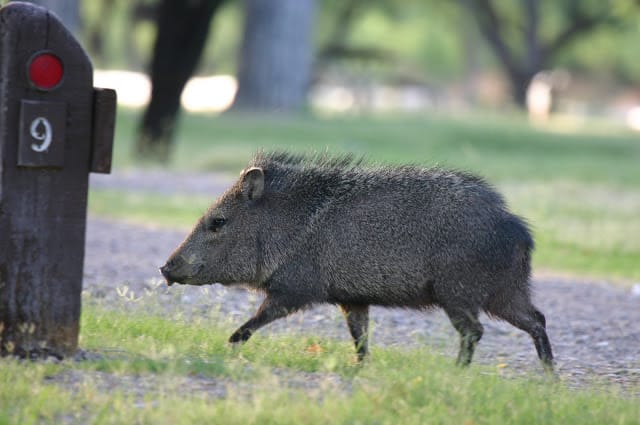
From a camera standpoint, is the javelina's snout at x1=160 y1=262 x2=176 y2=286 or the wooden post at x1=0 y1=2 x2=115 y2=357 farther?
the javelina's snout at x1=160 y1=262 x2=176 y2=286

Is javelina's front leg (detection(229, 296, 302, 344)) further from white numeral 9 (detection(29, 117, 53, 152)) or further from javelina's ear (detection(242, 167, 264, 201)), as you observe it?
white numeral 9 (detection(29, 117, 53, 152))

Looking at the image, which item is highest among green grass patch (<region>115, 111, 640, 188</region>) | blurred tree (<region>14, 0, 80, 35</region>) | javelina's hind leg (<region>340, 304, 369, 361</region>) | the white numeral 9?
blurred tree (<region>14, 0, 80, 35</region>)

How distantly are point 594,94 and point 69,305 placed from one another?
265 ft

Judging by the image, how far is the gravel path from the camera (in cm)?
716

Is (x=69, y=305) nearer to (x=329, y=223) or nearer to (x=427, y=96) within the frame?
(x=329, y=223)

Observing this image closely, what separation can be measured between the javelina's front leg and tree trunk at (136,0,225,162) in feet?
A: 44.2

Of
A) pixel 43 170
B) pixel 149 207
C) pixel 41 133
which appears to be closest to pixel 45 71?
pixel 41 133

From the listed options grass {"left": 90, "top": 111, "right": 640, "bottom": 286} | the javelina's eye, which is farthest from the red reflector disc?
grass {"left": 90, "top": 111, "right": 640, "bottom": 286}

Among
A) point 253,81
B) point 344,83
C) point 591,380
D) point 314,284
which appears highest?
point 344,83

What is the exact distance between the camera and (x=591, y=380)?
6484mm

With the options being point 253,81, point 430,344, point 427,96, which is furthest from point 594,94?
point 430,344

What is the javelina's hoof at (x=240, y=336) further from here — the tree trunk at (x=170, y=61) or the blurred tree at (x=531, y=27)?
the blurred tree at (x=531, y=27)

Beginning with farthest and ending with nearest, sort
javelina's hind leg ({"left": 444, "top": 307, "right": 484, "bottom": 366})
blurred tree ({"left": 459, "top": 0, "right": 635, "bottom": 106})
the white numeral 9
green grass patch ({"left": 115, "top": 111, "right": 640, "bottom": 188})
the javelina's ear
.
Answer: blurred tree ({"left": 459, "top": 0, "right": 635, "bottom": 106})
green grass patch ({"left": 115, "top": 111, "right": 640, "bottom": 188})
the javelina's ear
javelina's hind leg ({"left": 444, "top": 307, "right": 484, "bottom": 366})
the white numeral 9

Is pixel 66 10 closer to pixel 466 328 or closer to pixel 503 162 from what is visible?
pixel 503 162
